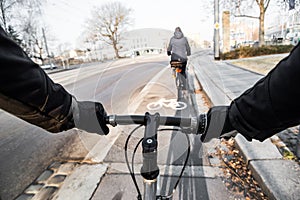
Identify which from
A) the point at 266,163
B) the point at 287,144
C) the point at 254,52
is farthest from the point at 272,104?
the point at 254,52

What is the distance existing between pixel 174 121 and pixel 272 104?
45cm

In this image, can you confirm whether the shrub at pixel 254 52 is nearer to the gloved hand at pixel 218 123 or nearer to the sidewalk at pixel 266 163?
the sidewalk at pixel 266 163

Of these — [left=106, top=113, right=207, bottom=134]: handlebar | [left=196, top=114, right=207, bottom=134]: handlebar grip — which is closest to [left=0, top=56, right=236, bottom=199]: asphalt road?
[left=106, top=113, right=207, bottom=134]: handlebar

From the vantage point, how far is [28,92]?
30.9 inches

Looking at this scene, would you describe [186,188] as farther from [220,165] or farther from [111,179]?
[111,179]

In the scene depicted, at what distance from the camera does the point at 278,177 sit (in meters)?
2.28

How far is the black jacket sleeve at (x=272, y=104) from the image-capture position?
65 cm

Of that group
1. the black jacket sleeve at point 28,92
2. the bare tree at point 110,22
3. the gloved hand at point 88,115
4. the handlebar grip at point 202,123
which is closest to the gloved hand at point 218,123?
the handlebar grip at point 202,123

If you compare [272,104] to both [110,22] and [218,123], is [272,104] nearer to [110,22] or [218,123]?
[218,123]

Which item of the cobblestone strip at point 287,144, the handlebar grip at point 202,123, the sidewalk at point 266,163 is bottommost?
the cobblestone strip at point 287,144

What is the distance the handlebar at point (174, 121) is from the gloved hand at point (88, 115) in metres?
0.04

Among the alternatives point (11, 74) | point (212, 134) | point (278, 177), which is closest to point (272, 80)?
point (212, 134)

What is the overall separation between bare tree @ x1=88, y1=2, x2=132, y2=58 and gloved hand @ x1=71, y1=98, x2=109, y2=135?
0.96 m

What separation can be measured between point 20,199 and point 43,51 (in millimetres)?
55563
